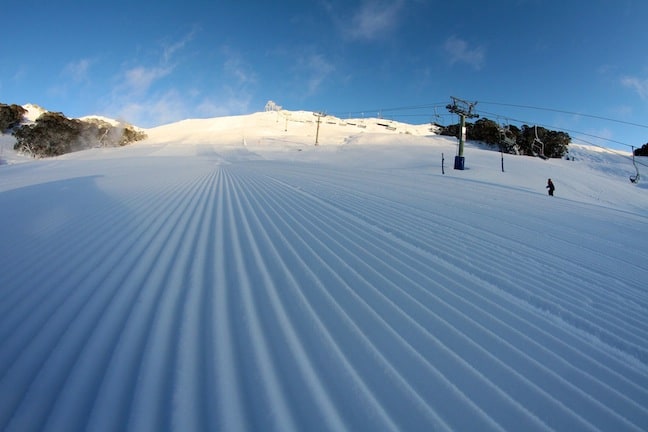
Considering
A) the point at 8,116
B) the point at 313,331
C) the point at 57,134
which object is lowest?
the point at 313,331

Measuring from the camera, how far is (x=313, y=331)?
7.41ft

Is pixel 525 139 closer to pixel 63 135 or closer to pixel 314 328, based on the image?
Answer: pixel 314 328

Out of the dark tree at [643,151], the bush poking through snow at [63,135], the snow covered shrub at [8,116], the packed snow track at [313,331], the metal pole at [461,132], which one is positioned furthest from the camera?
the snow covered shrub at [8,116]

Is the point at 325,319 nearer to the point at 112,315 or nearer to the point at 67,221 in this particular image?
the point at 112,315

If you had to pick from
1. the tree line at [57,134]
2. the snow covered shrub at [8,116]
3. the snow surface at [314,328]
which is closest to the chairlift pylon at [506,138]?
the snow surface at [314,328]

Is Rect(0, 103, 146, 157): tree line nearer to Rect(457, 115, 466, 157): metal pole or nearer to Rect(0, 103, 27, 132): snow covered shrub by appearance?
Rect(0, 103, 27, 132): snow covered shrub

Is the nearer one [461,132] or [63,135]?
[461,132]

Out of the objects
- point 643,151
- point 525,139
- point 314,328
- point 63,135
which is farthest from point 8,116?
point 643,151

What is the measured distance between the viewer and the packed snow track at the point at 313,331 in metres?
1.62

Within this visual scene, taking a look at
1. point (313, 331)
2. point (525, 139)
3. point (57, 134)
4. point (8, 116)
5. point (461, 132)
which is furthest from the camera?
point (8, 116)

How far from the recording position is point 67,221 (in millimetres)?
5488

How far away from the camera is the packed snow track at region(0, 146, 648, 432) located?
1625 millimetres

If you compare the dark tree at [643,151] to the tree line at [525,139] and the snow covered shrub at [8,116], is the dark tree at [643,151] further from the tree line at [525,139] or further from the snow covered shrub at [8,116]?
the snow covered shrub at [8,116]

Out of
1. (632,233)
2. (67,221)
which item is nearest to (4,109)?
(67,221)
